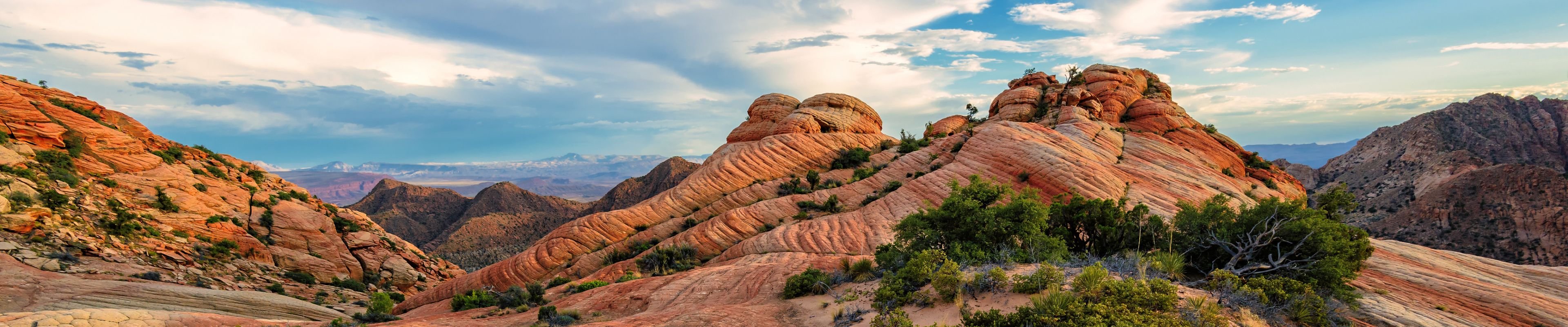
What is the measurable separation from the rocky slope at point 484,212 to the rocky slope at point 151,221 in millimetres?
28961

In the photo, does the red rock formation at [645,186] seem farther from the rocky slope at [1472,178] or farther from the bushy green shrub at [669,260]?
the rocky slope at [1472,178]

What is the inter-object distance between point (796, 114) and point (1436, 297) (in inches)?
1820

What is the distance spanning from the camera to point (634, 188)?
103 meters

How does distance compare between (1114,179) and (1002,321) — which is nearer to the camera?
(1002,321)

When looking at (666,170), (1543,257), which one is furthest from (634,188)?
(1543,257)

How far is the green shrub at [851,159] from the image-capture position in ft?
174

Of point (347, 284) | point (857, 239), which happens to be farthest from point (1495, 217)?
point (347, 284)

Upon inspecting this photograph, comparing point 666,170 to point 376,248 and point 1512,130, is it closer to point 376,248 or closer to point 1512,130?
point 376,248

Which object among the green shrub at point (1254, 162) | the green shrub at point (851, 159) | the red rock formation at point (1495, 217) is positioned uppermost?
the green shrub at point (851, 159)

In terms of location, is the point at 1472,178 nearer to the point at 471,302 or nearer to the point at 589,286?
the point at 589,286

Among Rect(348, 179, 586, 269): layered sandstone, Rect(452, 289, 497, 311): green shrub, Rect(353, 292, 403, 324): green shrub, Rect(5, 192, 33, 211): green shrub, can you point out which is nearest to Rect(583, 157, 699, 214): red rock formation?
Rect(348, 179, 586, 269): layered sandstone

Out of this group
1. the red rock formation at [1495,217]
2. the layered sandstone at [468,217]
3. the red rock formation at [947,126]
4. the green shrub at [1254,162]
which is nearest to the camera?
the green shrub at [1254,162]

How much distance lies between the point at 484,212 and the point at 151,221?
82390mm

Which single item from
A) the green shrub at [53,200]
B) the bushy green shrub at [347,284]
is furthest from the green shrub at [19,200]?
the bushy green shrub at [347,284]
